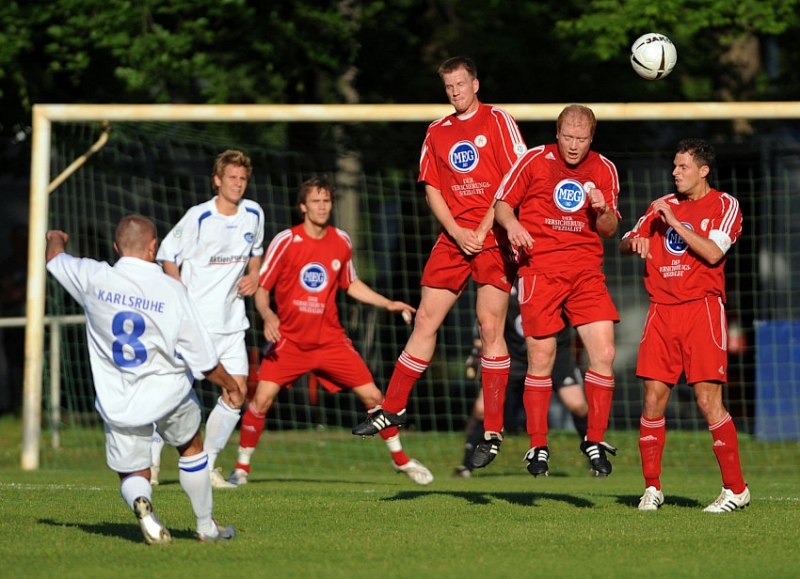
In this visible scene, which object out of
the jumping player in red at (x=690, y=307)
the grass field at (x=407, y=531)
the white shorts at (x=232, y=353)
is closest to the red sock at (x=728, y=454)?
the jumping player in red at (x=690, y=307)

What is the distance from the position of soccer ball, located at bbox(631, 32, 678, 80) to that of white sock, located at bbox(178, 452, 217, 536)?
4.53 metres

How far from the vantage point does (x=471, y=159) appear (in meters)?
8.09

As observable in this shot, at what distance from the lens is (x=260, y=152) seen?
16.0m

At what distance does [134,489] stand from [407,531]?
166 cm

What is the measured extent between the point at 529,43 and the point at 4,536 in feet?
43.8

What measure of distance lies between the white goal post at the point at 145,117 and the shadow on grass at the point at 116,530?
480 cm

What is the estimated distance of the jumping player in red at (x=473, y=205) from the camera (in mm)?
8062

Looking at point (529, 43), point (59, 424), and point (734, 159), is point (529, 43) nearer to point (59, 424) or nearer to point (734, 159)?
point (734, 159)

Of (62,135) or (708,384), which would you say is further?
(62,135)

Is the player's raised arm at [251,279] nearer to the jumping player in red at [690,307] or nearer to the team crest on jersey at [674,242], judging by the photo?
the jumping player in red at [690,307]

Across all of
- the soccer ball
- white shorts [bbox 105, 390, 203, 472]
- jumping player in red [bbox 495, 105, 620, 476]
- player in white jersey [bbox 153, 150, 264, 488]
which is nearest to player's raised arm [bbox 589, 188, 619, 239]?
jumping player in red [bbox 495, 105, 620, 476]

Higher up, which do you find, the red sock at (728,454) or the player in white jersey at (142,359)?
the player in white jersey at (142,359)

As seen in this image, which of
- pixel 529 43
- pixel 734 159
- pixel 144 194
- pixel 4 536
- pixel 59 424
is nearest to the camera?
pixel 4 536

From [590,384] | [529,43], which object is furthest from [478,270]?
[529,43]
